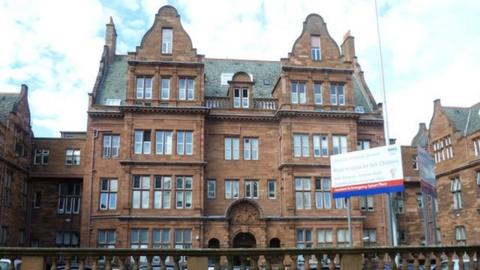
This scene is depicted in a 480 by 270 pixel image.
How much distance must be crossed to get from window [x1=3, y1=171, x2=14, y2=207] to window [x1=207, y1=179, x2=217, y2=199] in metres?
14.4

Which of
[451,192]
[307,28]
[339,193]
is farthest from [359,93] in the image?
[339,193]

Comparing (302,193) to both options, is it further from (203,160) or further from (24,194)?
(24,194)

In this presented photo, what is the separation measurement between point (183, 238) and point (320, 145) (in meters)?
12.2

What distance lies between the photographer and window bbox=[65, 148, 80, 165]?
40.9 m

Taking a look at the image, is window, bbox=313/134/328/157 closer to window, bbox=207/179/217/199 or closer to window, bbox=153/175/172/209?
window, bbox=207/179/217/199

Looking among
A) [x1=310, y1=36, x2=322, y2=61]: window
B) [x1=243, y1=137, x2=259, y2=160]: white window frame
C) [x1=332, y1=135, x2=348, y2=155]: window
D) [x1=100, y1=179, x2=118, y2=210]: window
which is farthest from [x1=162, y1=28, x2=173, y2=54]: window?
[x1=332, y1=135, x2=348, y2=155]: window

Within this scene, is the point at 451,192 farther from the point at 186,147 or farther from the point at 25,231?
the point at 25,231

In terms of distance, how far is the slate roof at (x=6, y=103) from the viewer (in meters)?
37.2

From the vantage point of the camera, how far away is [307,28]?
3966 cm

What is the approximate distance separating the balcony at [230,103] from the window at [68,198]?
1305cm

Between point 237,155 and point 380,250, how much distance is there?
88.4ft

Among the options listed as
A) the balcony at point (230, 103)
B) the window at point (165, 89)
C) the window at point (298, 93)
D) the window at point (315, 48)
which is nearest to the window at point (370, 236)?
the window at point (298, 93)

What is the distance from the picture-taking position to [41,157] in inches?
1623

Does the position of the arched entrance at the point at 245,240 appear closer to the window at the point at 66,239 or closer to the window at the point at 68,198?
the window at the point at 66,239
